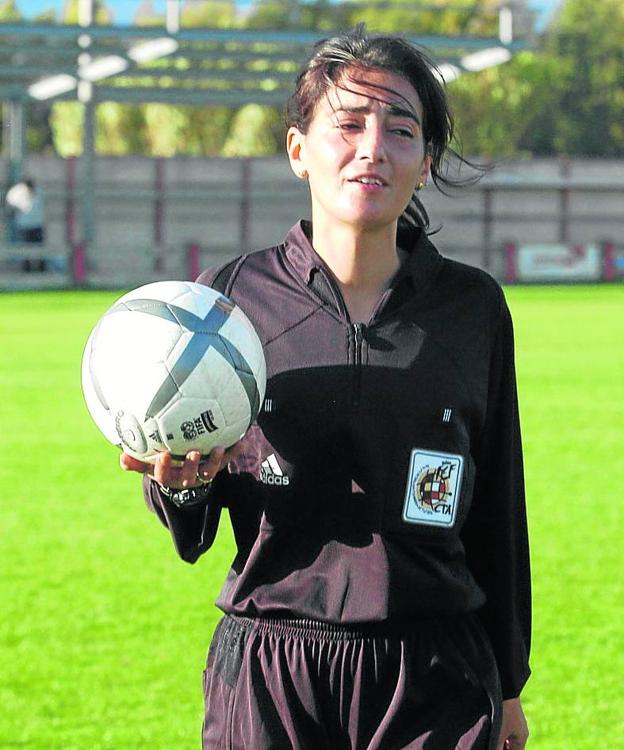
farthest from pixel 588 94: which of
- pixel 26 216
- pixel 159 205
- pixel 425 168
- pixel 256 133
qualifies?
pixel 425 168

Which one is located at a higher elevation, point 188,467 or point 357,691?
point 188,467

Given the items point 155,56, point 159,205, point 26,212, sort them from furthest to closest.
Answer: point 159,205 < point 26,212 < point 155,56

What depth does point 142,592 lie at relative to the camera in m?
6.80

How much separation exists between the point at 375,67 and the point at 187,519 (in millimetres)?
899

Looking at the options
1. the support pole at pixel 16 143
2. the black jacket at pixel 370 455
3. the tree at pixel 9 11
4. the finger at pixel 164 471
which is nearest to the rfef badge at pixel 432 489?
the black jacket at pixel 370 455

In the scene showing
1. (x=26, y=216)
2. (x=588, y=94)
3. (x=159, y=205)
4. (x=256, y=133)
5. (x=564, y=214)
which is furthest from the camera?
(x=588, y=94)

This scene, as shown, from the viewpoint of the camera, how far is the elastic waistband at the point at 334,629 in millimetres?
2691

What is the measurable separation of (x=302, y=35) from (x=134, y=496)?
19.9 metres

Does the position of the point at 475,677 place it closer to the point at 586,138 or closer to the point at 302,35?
the point at 302,35

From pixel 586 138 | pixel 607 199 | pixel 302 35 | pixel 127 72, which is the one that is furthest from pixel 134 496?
Result: pixel 586 138

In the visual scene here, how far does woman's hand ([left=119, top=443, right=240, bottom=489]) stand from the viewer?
266 centimetres

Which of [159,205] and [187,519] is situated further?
[159,205]

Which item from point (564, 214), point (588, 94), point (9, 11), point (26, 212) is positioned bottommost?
point (564, 214)

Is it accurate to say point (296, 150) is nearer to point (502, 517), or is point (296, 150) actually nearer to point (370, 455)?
point (370, 455)
